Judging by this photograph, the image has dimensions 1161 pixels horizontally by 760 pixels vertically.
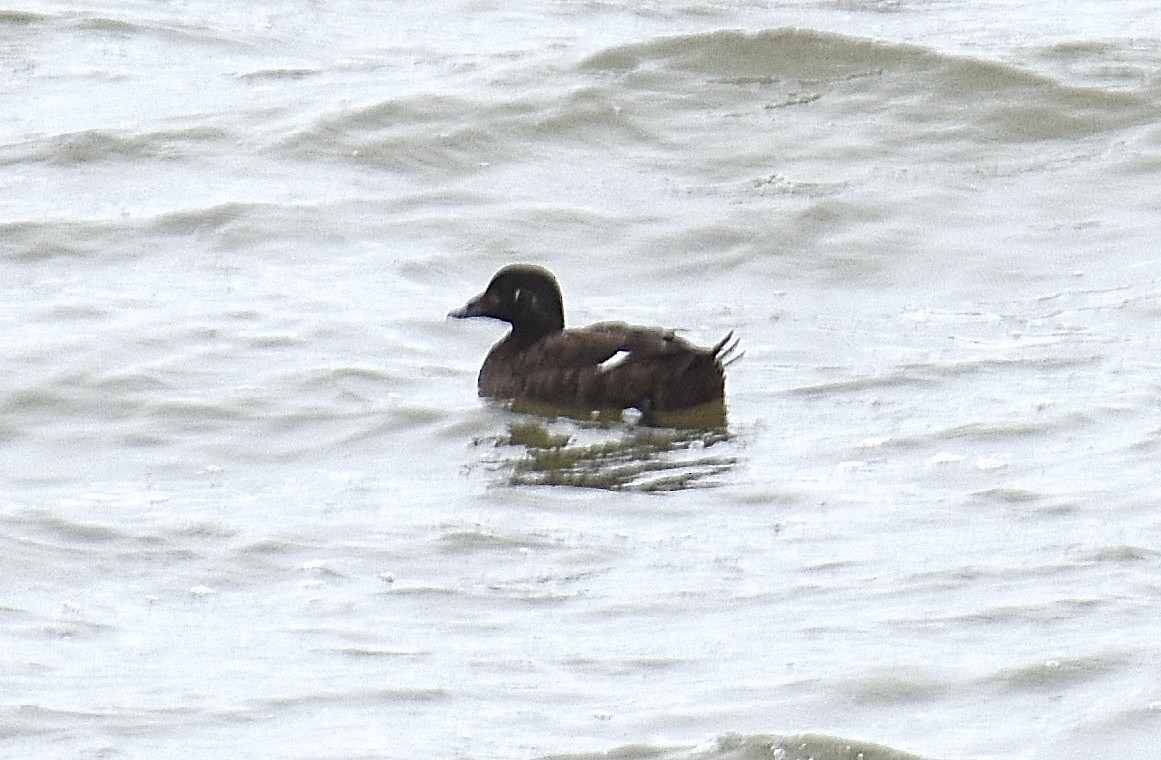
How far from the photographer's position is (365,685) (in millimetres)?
6434

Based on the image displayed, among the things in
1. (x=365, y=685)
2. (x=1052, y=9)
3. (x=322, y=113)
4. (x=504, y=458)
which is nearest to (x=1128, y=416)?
(x=504, y=458)

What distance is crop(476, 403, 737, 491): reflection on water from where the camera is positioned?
349 inches

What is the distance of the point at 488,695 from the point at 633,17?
12277 mm

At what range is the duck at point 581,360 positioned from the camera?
32.2 ft

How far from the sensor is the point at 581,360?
399 inches

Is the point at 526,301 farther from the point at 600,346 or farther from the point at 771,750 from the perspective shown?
the point at 771,750

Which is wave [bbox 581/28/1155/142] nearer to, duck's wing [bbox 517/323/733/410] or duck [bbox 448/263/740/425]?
duck [bbox 448/263/740/425]

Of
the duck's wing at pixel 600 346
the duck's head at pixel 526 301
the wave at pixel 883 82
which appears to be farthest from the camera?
the wave at pixel 883 82

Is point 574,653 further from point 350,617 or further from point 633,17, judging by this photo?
point 633,17

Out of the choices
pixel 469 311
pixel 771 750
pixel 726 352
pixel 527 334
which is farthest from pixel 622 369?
pixel 771 750

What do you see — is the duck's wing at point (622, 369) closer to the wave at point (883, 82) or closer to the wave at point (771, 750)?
the wave at point (771, 750)

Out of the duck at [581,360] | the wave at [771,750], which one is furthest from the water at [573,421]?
the duck at [581,360]

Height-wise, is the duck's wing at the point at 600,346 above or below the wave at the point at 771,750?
below

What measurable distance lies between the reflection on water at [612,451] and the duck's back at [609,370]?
0.09 m
